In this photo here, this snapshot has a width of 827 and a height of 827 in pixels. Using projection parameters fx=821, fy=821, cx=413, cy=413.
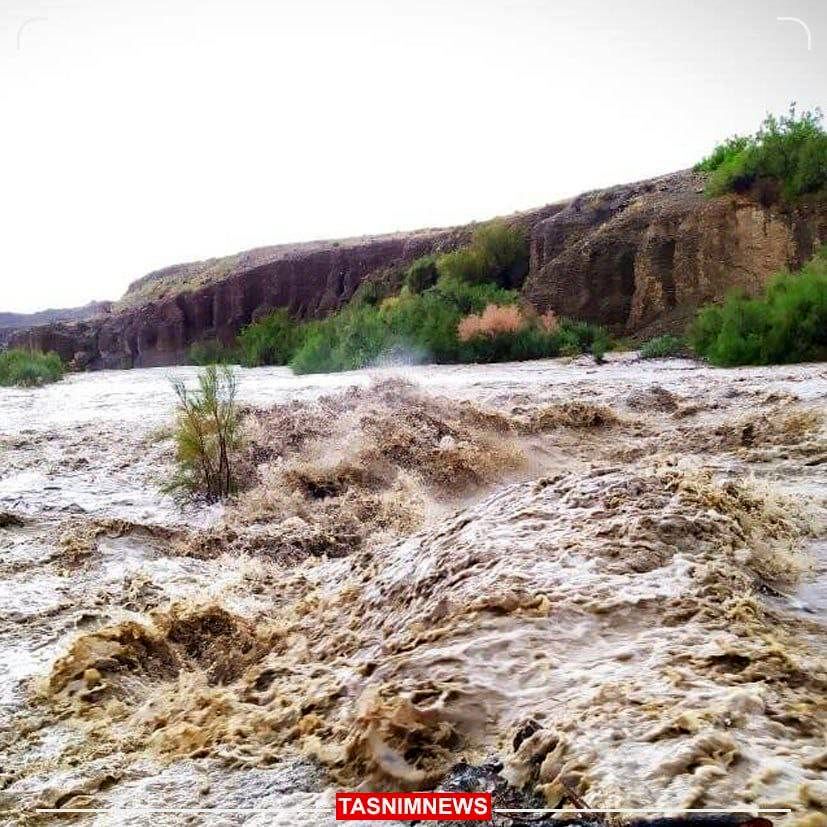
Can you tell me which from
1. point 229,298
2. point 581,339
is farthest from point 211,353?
point 581,339

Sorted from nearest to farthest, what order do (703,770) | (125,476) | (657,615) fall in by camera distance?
(703,770) < (657,615) < (125,476)

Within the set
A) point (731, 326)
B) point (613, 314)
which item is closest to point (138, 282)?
point (613, 314)

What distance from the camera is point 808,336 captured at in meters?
10.1

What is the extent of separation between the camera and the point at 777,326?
34.5ft

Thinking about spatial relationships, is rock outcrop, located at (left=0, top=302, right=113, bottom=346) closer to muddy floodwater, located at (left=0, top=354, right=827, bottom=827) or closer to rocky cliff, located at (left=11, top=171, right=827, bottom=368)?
rocky cliff, located at (left=11, top=171, right=827, bottom=368)

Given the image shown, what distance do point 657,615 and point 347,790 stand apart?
3.52 ft

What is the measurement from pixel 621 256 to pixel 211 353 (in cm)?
1512

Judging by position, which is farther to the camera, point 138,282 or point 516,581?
point 138,282

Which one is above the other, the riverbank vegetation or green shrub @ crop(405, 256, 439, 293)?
green shrub @ crop(405, 256, 439, 293)

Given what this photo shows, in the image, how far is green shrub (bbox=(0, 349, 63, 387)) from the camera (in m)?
17.7

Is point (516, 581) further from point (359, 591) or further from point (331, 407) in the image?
point (331, 407)

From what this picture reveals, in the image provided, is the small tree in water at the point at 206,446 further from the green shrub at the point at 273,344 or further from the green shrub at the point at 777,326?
the green shrub at the point at 273,344

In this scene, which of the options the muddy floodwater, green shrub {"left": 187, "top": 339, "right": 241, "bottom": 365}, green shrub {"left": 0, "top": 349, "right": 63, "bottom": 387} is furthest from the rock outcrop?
the muddy floodwater

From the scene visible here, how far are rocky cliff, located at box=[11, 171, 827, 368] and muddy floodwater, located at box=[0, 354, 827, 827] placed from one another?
9463mm
